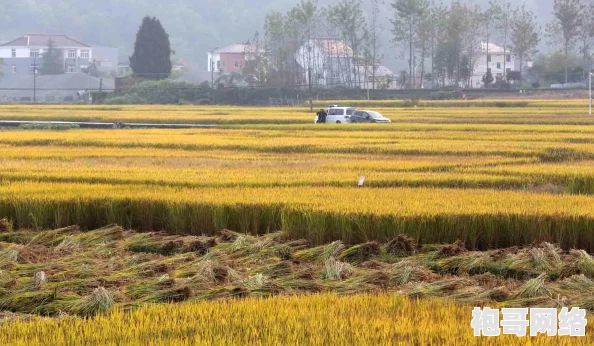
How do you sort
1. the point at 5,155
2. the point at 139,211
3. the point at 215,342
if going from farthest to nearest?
the point at 5,155 < the point at 139,211 < the point at 215,342

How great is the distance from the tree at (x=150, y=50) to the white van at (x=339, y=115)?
4588cm

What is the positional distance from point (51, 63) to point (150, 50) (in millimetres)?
36103

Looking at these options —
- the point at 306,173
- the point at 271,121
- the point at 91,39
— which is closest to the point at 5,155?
the point at 306,173

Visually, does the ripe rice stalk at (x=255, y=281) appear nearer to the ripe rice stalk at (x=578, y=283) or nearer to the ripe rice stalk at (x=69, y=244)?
the ripe rice stalk at (x=578, y=283)

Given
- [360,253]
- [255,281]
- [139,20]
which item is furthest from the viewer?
[139,20]

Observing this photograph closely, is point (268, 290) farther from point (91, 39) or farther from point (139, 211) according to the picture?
point (91, 39)

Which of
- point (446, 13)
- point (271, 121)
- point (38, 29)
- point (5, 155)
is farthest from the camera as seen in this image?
point (38, 29)

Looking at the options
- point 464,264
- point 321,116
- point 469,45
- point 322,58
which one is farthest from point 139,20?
point 464,264

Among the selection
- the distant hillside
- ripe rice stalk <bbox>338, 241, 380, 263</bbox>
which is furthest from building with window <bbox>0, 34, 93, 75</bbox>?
ripe rice stalk <bbox>338, 241, 380, 263</bbox>

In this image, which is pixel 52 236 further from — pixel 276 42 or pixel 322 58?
pixel 276 42

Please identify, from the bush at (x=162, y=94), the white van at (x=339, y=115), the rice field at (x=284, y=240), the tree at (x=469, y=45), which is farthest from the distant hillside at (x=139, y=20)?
the rice field at (x=284, y=240)

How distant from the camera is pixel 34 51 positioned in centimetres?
13438

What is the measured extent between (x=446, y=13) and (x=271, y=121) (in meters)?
55.9

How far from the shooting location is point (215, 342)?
6.19 m
